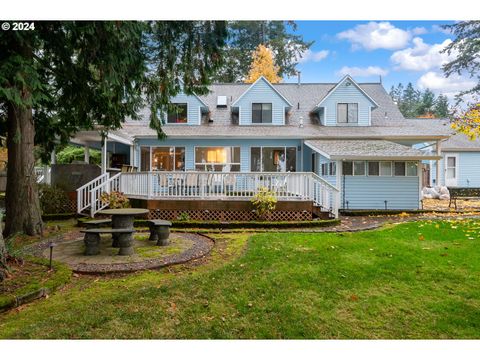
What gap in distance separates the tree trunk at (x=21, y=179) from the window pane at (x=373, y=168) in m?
9.77

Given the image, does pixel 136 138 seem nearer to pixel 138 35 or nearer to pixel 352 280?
pixel 138 35

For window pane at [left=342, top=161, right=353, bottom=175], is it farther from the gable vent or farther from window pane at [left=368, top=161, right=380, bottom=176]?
the gable vent

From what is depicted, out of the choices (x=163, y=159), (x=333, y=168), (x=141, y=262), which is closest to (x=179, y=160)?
(x=163, y=159)

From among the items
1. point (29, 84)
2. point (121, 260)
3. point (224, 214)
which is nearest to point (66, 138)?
point (29, 84)

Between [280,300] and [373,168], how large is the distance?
8504 millimetres

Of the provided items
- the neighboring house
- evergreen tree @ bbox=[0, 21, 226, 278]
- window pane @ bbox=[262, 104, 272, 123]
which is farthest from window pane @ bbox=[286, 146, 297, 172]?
the neighboring house

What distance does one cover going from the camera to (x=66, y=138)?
867cm

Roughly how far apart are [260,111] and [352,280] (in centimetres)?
1105

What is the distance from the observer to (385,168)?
10430 mm

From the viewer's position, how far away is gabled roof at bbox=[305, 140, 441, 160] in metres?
9.70

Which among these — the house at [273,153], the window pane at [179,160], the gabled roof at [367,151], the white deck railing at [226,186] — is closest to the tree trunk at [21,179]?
the white deck railing at [226,186]

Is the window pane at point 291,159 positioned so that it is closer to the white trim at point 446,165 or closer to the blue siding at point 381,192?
the blue siding at point 381,192

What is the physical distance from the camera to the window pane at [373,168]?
34.3ft

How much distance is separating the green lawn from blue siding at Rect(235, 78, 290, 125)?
9.66 meters
